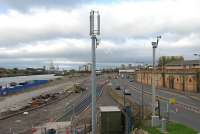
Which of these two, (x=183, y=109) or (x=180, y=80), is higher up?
(x=180, y=80)

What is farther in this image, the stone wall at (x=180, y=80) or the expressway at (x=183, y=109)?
the stone wall at (x=180, y=80)

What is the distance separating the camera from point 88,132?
29703 mm

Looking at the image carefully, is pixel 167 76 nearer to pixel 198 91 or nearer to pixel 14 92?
pixel 198 91

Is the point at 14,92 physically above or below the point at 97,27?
below

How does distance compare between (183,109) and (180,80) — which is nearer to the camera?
(183,109)

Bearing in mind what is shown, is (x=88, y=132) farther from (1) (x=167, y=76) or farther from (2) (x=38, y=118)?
(1) (x=167, y=76)

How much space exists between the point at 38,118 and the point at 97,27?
36.4m

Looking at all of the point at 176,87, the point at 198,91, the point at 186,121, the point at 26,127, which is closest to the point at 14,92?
the point at 176,87

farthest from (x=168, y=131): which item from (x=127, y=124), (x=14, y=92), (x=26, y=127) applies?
(x=14, y=92)

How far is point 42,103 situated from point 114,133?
4712 centimetres

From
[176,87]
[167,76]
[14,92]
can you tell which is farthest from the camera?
[14,92]

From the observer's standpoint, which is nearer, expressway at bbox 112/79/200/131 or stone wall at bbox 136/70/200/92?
expressway at bbox 112/79/200/131

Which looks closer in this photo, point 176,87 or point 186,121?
point 186,121

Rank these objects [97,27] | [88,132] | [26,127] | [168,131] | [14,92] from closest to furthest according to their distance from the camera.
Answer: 1. [97,27]
2. [168,131]
3. [88,132]
4. [26,127]
5. [14,92]
